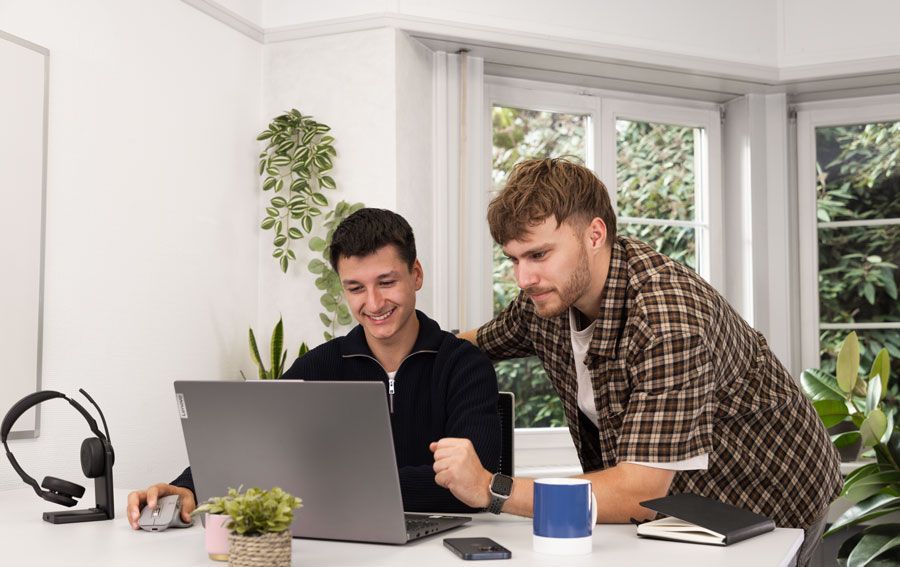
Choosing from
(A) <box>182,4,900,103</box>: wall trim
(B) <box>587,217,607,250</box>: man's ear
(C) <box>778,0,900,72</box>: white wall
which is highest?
(C) <box>778,0,900,72</box>: white wall

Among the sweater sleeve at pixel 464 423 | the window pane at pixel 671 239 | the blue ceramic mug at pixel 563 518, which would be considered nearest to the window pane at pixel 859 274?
the window pane at pixel 671 239

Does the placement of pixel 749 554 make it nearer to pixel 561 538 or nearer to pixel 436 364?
pixel 561 538

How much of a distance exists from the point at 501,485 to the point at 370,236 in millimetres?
637

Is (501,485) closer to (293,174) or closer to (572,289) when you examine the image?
(572,289)

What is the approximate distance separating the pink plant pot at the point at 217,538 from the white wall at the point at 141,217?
118 centimetres

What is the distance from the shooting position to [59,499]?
187 centimetres

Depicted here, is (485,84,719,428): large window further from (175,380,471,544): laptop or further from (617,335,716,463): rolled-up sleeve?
(175,380,471,544): laptop

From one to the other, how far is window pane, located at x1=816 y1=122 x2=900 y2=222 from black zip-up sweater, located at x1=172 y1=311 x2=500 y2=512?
8.75ft

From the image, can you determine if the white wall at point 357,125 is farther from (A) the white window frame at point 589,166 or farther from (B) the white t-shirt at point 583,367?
(B) the white t-shirt at point 583,367

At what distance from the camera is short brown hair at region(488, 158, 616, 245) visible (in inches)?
73.5

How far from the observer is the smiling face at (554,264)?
73.4 inches

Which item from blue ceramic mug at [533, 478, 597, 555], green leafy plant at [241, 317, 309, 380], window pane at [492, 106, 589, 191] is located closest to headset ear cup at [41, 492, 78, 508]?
blue ceramic mug at [533, 478, 597, 555]

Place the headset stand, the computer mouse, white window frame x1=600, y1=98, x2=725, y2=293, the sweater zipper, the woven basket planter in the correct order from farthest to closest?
white window frame x1=600, y1=98, x2=725, y2=293
the sweater zipper
the headset stand
the computer mouse
the woven basket planter

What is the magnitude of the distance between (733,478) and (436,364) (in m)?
0.67
